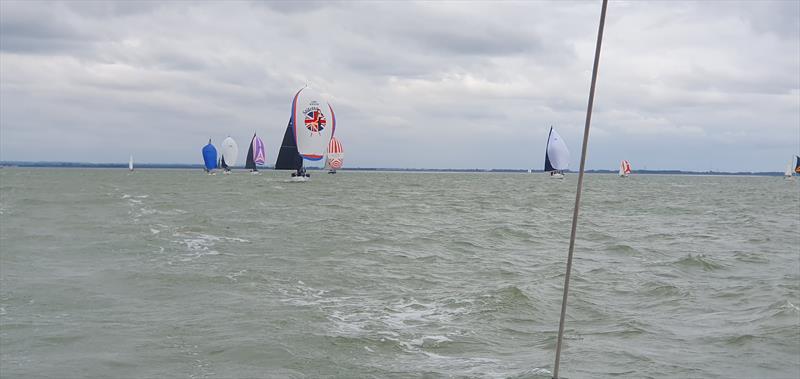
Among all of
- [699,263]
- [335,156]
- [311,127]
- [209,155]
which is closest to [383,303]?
[699,263]

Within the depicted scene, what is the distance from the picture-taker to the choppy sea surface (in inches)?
285

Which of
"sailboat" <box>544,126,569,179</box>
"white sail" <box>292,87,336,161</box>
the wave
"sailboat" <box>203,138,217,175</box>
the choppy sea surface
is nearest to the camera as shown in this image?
the choppy sea surface

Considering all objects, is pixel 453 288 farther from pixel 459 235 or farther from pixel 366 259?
pixel 459 235

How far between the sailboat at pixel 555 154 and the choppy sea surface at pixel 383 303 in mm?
65201

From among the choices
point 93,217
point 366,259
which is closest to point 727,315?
point 366,259

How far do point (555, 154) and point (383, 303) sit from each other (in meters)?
80.5

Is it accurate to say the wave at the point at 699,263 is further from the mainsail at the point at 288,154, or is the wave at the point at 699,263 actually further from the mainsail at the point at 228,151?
the mainsail at the point at 228,151

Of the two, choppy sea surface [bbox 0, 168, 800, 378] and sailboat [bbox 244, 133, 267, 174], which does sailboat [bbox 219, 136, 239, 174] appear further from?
choppy sea surface [bbox 0, 168, 800, 378]

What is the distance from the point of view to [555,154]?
88.1 meters

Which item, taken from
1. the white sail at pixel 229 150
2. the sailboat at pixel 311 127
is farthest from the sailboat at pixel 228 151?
the sailboat at pixel 311 127

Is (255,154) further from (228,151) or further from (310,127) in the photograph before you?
(310,127)

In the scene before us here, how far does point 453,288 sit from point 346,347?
4395 mm

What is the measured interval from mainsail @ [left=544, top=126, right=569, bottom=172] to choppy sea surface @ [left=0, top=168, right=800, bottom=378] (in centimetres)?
6520

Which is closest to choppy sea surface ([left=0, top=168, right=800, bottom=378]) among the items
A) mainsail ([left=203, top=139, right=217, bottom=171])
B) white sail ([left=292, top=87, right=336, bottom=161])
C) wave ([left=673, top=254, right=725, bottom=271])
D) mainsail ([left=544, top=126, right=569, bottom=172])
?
wave ([left=673, top=254, right=725, bottom=271])
